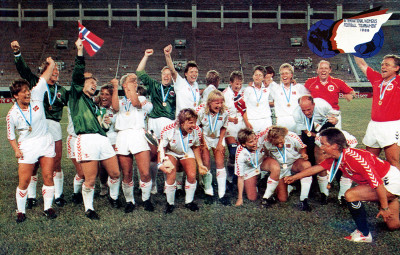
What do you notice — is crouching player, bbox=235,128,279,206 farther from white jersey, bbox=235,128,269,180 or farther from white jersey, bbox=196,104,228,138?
white jersey, bbox=196,104,228,138

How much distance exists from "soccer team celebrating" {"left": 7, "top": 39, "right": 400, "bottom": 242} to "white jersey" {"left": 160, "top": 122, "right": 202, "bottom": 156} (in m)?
0.01

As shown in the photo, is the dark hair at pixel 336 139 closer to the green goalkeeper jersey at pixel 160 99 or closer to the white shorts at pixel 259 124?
the white shorts at pixel 259 124

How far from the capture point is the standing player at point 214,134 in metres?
5.06

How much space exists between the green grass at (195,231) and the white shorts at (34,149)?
0.79 meters

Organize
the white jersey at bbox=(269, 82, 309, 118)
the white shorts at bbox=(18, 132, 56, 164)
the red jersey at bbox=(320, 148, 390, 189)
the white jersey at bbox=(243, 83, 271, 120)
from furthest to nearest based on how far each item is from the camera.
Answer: the white jersey at bbox=(243, 83, 271, 120) < the white jersey at bbox=(269, 82, 309, 118) < the white shorts at bbox=(18, 132, 56, 164) < the red jersey at bbox=(320, 148, 390, 189)

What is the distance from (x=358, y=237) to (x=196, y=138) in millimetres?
2308

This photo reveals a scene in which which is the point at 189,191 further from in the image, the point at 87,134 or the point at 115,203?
the point at 87,134

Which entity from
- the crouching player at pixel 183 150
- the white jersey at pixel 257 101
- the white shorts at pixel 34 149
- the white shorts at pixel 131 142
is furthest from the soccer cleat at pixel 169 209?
the white jersey at pixel 257 101

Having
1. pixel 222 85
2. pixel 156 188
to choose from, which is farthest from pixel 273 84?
pixel 222 85

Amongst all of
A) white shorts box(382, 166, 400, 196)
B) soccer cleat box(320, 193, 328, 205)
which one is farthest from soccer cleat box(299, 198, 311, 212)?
white shorts box(382, 166, 400, 196)

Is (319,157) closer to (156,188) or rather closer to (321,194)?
→ (321,194)

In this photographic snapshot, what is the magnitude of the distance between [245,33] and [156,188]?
3814 cm

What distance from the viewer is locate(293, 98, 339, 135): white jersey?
5273mm

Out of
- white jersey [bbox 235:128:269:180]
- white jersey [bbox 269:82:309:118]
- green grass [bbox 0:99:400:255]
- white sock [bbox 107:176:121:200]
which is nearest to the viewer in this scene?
green grass [bbox 0:99:400:255]
